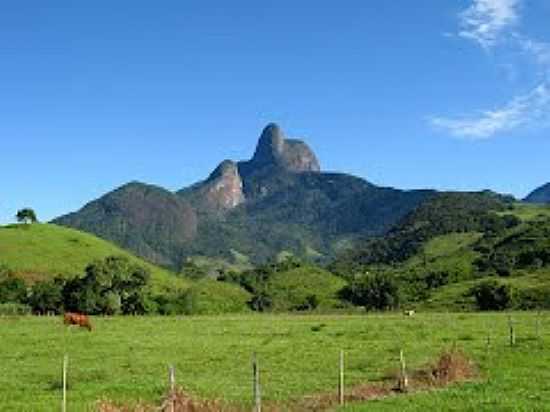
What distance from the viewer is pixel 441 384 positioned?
4422cm

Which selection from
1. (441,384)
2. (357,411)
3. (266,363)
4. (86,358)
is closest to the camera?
(357,411)

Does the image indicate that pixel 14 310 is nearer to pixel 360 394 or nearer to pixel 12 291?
pixel 12 291

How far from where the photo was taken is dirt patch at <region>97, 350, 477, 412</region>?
103 ft

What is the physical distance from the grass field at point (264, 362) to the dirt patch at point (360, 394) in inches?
53.6

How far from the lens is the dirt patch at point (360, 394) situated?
1234 inches

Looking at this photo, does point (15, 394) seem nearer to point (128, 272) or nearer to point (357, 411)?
point (357, 411)

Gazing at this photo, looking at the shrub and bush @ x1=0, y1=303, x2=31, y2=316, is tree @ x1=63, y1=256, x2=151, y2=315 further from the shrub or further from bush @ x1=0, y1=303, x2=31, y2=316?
the shrub

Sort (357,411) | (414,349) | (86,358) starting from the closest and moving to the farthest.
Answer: (357,411)
(86,358)
(414,349)

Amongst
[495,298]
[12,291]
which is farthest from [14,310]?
[495,298]

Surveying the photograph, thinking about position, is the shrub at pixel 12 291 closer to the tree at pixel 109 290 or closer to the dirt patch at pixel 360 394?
the tree at pixel 109 290

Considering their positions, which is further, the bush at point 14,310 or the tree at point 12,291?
the tree at point 12,291

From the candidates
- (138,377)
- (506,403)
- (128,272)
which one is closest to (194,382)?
(138,377)

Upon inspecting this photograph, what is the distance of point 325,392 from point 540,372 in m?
12.9

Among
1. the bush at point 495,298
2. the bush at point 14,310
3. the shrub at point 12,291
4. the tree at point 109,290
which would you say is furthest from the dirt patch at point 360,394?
the shrub at point 12,291
